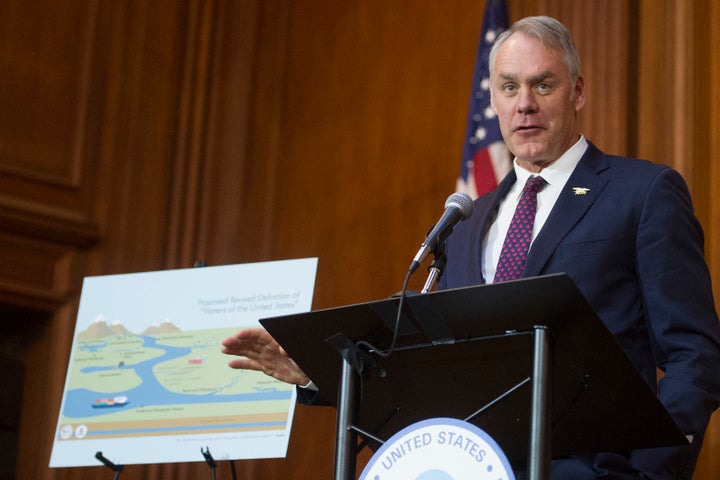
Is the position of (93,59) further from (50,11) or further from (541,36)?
(541,36)

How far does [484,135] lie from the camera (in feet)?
15.3

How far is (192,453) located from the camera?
3926 millimetres

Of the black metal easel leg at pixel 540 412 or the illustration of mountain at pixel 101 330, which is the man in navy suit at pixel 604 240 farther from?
the illustration of mountain at pixel 101 330

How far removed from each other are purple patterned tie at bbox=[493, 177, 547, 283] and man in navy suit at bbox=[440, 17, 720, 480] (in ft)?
0.07

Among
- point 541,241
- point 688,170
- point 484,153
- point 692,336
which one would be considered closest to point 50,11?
point 484,153

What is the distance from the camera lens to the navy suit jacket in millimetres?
2395

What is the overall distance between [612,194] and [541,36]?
1.75 ft

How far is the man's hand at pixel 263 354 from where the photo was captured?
8.18ft

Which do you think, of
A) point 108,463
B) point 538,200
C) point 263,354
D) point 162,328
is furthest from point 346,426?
point 162,328

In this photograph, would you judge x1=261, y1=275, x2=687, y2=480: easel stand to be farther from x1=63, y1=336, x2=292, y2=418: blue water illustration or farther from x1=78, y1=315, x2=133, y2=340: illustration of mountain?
x1=78, y1=315, x2=133, y2=340: illustration of mountain

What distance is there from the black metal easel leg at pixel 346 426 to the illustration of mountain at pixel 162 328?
211 cm

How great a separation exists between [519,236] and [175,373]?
174 centimetres

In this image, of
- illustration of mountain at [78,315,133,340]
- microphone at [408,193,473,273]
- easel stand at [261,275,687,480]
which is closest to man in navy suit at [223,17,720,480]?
easel stand at [261,275,687,480]

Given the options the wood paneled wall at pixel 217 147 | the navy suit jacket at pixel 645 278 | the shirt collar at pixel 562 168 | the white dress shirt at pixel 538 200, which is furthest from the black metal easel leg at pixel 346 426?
the wood paneled wall at pixel 217 147
